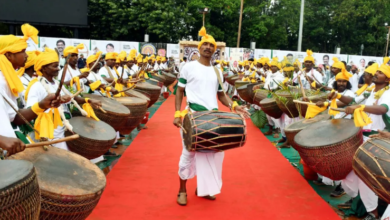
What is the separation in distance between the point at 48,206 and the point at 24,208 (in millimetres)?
467

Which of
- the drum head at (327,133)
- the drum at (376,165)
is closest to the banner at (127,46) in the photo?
the drum head at (327,133)

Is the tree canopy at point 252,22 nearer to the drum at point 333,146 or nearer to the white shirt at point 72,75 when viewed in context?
the white shirt at point 72,75

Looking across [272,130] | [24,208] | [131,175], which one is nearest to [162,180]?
[131,175]

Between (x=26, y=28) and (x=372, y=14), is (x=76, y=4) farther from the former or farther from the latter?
(x=372, y=14)

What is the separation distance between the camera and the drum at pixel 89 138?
3.69 m

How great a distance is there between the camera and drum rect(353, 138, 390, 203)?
8.34 feet

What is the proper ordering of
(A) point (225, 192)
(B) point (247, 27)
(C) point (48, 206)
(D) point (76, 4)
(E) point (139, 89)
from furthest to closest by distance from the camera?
(B) point (247, 27) < (D) point (76, 4) < (E) point (139, 89) < (A) point (225, 192) < (C) point (48, 206)

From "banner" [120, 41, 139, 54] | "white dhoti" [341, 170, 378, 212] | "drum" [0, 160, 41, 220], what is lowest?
"white dhoti" [341, 170, 378, 212]

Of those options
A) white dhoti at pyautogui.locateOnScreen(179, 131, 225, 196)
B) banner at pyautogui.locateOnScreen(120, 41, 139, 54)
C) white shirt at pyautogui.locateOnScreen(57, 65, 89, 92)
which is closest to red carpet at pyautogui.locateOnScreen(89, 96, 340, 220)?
white dhoti at pyautogui.locateOnScreen(179, 131, 225, 196)

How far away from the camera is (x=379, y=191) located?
2619mm

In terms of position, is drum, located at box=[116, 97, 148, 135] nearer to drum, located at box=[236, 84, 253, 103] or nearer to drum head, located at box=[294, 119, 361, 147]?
drum head, located at box=[294, 119, 361, 147]

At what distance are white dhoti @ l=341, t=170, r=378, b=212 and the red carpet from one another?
0.32 m

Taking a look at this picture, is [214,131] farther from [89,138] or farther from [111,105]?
[111,105]

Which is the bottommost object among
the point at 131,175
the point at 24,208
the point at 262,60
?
the point at 131,175
